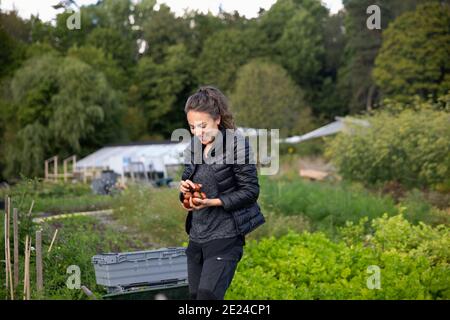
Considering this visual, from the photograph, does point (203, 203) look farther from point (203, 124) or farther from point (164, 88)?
point (164, 88)

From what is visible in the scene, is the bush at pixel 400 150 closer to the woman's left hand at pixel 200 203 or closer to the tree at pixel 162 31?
the woman's left hand at pixel 200 203

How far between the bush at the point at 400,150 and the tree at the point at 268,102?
16.1 meters

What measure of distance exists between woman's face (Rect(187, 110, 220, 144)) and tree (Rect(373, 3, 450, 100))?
20.8m

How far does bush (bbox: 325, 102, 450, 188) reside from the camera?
521 inches

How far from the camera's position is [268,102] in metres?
32.8

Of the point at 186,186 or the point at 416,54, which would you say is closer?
the point at 186,186

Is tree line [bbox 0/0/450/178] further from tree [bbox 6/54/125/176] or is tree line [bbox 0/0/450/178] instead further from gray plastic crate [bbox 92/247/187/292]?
gray plastic crate [bbox 92/247/187/292]

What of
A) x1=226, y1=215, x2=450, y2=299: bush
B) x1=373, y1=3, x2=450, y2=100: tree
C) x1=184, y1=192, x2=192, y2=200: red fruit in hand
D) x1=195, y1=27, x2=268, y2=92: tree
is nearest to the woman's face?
x1=184, y1=192, x2=192, y2=200: red fruit in hand

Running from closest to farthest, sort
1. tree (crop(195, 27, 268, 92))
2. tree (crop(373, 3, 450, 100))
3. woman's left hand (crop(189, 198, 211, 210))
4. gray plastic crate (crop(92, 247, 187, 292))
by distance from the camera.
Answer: woman's left hand (crop(189, 198, 211, 210)) < gray plastic crate (crop(92, 247, 187, 292)) < tree (crop(373, 3, 450, 100)) < tree (crop(195, 27, 268, 92))

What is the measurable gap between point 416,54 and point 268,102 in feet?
23.6

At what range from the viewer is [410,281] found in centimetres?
525

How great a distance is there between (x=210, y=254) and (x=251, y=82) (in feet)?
97.4

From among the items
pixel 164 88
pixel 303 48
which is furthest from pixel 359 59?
pixel 164 88

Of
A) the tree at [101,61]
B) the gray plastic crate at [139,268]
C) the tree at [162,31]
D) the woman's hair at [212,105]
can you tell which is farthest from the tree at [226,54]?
the woman's hair at [212,105]
